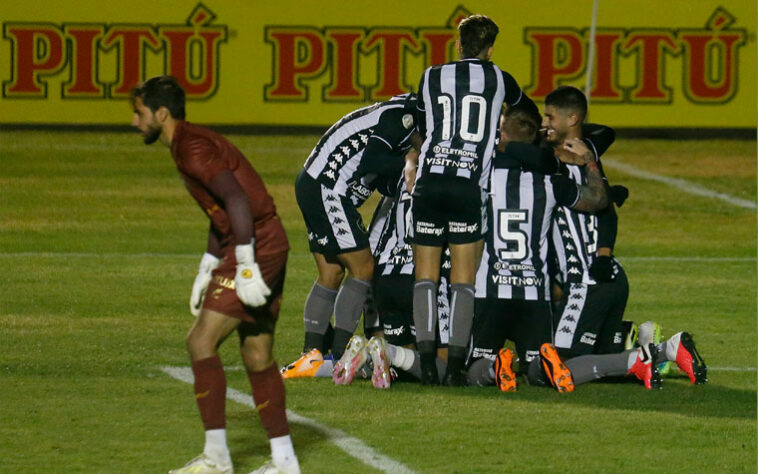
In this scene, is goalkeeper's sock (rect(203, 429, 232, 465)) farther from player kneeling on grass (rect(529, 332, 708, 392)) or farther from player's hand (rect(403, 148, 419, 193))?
player's hand (rect(403, 148, 419, 193))

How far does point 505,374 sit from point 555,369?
0.27 metres

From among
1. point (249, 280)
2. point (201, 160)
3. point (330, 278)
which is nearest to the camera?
point (249, 280)

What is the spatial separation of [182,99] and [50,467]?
64.5 inches

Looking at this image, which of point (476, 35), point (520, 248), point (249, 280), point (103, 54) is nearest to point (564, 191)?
point (520, 248)

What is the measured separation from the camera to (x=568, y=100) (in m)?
9.01

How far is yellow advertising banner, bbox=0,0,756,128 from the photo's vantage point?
2473cm

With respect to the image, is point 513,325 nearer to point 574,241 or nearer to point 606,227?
point 574,241

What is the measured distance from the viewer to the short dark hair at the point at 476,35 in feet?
28.0

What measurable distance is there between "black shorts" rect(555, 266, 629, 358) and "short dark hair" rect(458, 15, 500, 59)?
4.68ft

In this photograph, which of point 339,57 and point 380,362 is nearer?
point 380,362

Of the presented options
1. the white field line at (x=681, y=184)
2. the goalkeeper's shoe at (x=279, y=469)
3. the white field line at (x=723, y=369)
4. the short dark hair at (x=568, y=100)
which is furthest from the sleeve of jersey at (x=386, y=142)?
the white field line at (x=681, y=184)

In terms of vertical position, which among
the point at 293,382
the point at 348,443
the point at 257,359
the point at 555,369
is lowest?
the point at 348,443

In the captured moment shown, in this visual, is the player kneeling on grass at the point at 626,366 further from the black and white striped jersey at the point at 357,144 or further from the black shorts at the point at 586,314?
the black and white striped jersey at the point at 357,144

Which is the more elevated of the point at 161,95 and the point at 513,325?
the point at 161,95
